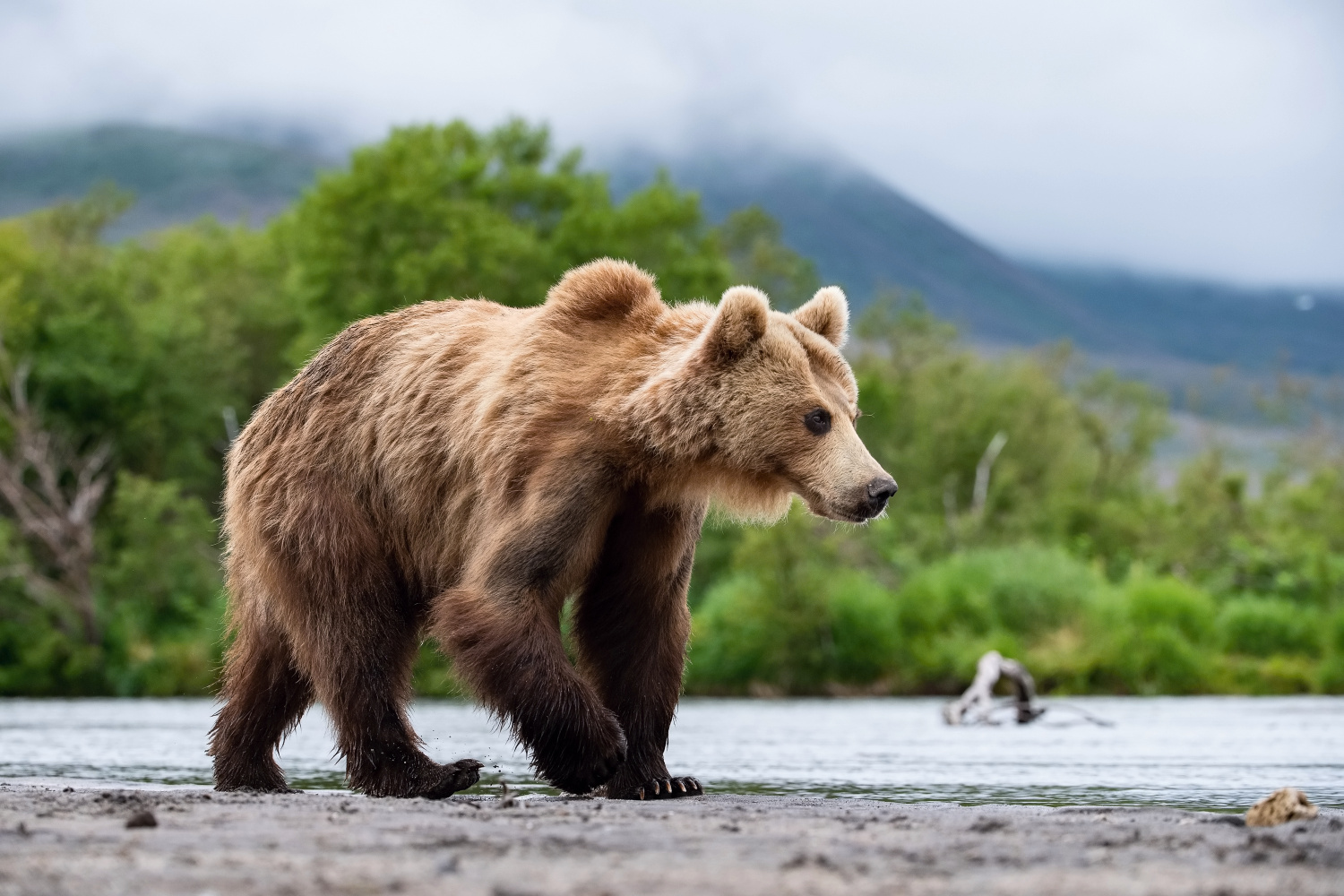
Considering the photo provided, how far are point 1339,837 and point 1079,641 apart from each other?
24.3 meters

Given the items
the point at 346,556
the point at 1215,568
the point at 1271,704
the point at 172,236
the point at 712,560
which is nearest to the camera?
the point at 346,556

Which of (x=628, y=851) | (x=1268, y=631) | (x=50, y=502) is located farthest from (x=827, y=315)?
(x=50, y=502)

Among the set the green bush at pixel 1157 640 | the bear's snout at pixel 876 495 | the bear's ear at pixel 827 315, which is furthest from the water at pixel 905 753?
the green bush at pixel 1157 640

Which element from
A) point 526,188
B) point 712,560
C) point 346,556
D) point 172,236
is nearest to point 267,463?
point 346,556

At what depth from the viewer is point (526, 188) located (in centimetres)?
4316

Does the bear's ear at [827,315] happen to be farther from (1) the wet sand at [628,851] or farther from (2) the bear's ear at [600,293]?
(1) the wet sand at [628,851]

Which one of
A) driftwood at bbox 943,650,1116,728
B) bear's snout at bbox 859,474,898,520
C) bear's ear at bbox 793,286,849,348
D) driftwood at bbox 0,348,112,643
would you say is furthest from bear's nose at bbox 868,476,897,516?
driftwood at bbox 0,348,112,643

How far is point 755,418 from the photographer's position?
20.8ft

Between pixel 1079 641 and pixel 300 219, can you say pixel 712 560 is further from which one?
pixel 300 219

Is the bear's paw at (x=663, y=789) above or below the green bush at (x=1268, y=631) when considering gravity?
below

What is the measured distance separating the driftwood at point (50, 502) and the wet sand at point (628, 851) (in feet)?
102

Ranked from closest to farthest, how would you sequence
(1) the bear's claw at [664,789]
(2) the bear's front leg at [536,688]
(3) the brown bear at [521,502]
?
1. (2) the bear's front leg at [536,688]
2. (3) the brown bear at [521,502]
3. (1) the bear's claw at [664,789]

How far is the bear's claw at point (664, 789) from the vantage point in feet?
21.3

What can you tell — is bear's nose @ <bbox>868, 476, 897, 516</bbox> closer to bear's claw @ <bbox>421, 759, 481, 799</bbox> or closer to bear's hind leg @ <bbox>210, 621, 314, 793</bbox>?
bear's claw @ <bbox>421, 759, 481, 799</bbox>
